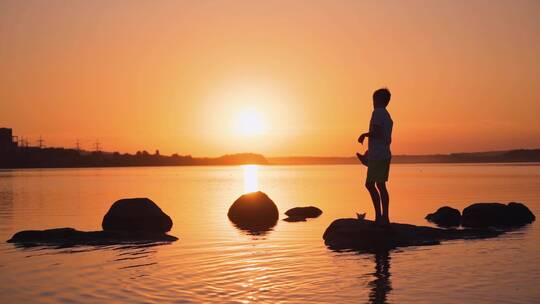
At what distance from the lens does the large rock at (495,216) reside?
23.3 metres

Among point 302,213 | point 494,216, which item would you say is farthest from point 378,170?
point 302,213

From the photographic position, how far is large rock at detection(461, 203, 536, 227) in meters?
23.3

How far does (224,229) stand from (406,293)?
13.5 metres

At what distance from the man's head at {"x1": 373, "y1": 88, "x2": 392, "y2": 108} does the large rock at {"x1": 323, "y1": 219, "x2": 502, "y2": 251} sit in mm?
3536

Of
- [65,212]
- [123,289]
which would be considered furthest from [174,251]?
[65,212]

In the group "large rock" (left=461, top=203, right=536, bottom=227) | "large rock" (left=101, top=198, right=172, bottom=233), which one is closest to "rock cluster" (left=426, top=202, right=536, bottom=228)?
"large rock" (left=461, top=203, right=536, bottom=227)

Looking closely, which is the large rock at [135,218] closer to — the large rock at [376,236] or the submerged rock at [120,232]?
the submerged rock at [120,232]

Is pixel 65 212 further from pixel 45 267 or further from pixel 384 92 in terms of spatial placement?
pixel 384 92

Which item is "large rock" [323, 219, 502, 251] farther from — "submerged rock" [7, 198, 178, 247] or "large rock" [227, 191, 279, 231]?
"large rock" [227, 191, 279, 231]

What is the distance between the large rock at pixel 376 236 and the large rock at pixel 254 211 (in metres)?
8.50

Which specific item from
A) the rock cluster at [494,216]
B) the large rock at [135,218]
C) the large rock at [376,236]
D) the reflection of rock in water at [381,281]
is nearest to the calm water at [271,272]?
the reflection of rock in water at [381,281]

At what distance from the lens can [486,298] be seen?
30.5 ft

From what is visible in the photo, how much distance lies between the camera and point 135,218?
71.1 feet

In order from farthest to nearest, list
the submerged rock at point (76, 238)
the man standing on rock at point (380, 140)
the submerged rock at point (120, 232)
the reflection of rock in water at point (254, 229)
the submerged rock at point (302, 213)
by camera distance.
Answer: the submerged rock at point (302, 213)
the reflection of rock in water at point (254, 229)
the submerged rock at point (120, 232)
the submerged rock at point (76, 238)
the man standing on rock at point (380, 140)
